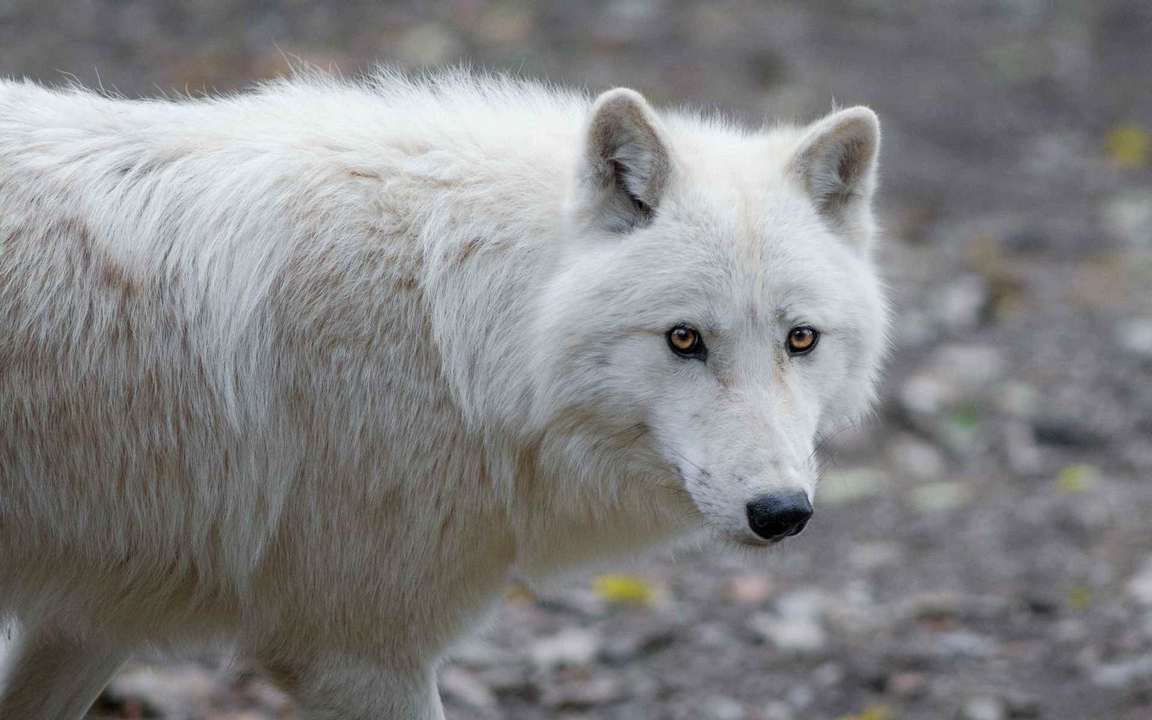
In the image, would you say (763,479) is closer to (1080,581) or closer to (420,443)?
(420,443)

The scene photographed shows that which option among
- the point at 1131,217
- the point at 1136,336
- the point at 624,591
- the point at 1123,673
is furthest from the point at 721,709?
the point at 1131,217

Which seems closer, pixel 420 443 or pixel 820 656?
pixel 420 443

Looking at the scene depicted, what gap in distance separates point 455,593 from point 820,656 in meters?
2.59

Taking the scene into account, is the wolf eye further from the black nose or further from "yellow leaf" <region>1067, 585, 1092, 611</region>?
"yellow leaf" <region>1067, 585, 1092, 611</region>

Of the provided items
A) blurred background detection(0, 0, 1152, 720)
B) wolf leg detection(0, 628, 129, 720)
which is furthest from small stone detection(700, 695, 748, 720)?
wolf leg detection(0, 628, 129, 720)

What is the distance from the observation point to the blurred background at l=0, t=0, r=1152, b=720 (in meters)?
6.00

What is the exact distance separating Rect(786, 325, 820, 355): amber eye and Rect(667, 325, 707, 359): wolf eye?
265 millimetres

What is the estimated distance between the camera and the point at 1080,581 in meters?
6.79

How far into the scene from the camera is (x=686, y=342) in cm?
397

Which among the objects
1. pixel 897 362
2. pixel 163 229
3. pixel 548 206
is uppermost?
pixel 897 362

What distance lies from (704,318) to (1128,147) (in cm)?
900

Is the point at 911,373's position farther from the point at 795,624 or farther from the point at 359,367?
the point at 359,367

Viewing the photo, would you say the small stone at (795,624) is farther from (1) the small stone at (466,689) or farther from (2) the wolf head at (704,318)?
(2) the wolf head at (704,318)

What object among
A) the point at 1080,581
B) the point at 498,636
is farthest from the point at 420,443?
the point at 1080,581
